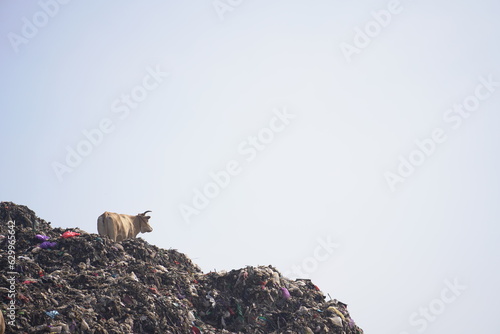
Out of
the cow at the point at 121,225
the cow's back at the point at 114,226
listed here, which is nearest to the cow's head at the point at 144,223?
the cow at the point at 121,225

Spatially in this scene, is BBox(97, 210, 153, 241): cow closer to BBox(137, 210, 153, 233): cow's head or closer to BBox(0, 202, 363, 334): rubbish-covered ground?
BBox(137, 210, 153, 233): cow's head

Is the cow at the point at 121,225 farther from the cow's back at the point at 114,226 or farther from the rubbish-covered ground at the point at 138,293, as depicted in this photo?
the rubbish-covered ground at the point at 138,293

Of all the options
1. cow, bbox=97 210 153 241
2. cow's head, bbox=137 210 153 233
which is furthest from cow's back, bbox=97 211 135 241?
cow's head, bbox=137 210 153 233

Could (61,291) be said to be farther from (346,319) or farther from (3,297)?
(346,319)

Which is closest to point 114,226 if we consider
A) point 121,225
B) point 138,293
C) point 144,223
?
point 121,225

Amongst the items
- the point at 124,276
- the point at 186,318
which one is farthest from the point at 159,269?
the point at 186,318

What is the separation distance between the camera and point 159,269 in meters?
15.1

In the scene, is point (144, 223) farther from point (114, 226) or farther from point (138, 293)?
point (138, 293)

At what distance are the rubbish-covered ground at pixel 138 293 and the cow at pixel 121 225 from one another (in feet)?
4.61

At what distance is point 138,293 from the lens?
42.0 feet

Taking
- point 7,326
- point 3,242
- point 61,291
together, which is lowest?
point 7,326

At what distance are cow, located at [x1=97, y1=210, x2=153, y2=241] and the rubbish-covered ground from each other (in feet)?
4.61

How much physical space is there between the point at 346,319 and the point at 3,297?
7.83m

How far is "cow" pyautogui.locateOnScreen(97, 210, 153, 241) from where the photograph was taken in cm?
1819
